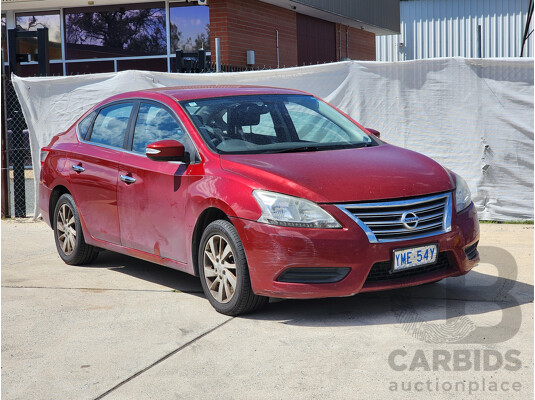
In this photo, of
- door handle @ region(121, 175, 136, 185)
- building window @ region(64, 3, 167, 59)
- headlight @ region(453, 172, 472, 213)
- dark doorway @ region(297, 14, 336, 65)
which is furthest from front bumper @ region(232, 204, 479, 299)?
dark doorway @ region(297, 14, 336, 65)

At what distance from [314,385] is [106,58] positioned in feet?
53.1

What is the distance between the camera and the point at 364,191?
17.7ft

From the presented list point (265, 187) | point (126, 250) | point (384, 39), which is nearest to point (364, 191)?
point (265, 187)

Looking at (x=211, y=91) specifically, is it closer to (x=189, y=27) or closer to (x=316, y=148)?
(x=316, y=148)

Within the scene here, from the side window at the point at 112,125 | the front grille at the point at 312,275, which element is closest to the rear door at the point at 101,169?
the side window at the point at 112,125

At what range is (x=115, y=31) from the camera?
19.2 meters

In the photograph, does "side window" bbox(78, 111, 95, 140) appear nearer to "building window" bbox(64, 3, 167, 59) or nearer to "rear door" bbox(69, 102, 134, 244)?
"rear door" bbox(69, 102, 134, 244)

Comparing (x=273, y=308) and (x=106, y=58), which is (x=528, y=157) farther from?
(x=106, y=58)

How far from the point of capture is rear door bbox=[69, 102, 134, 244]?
6988mm

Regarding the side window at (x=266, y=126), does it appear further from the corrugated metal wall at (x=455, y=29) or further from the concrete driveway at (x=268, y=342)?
the corrugated metal wall at (x=455, y=29)

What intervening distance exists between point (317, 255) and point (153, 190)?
173 centimetres

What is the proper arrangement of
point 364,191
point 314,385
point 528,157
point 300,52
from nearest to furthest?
point 314,385, point 364,191, point 528,157, point 300,52

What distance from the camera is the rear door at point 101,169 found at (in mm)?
6988

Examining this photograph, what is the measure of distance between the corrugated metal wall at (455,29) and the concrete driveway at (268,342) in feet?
88.0
